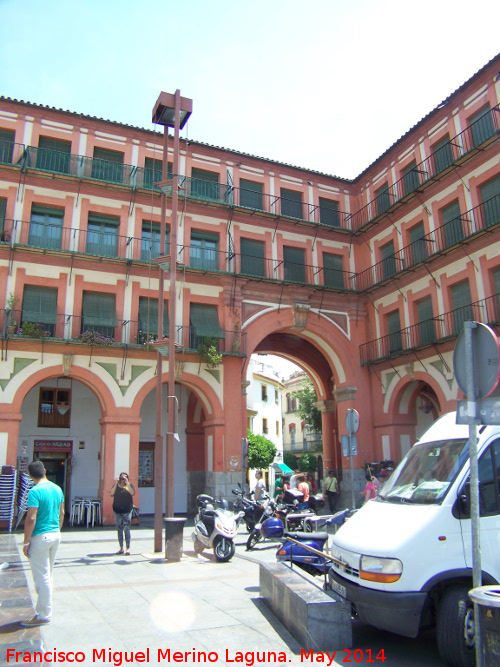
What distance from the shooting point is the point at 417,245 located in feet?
75.3

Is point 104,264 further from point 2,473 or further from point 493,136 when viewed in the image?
point 493,136

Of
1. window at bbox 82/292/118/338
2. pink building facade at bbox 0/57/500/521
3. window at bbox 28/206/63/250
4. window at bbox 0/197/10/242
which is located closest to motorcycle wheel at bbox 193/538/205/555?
pink building facade at bbox 0/57/500/521

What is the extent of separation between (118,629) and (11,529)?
13165 millimetres

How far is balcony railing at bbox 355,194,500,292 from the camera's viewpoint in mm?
19438

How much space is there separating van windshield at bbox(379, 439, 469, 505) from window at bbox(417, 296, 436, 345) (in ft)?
48.5

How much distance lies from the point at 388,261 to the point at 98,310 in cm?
1250

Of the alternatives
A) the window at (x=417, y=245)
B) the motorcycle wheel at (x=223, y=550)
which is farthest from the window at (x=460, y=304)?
the motorcycle wheel at (x=223, y=550)

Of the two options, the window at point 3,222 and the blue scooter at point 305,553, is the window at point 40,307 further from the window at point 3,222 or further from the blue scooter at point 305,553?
the blue scooter at point 305,553

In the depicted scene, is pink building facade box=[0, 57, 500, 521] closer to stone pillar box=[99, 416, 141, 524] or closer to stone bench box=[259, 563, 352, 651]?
stone pillar box=[99, 416, 141, 524]

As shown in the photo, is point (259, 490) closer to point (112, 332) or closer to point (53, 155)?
point (112, 332)

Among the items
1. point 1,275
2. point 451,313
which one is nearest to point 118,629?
point 1,275

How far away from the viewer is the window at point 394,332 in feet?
77.0

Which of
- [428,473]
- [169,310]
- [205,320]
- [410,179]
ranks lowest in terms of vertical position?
[428,473]

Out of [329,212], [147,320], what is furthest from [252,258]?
[147,320]
